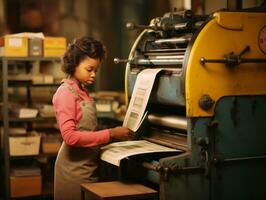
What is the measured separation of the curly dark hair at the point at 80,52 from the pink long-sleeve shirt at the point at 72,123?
0.48 ft

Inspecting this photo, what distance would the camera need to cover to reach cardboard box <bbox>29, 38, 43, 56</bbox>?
5.31m

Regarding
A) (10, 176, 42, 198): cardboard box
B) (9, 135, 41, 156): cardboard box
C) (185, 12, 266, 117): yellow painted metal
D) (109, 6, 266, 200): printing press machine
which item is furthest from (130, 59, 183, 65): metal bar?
(10, 176, 42, 198): cardboard box

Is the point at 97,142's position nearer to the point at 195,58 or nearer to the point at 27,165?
the point at 195,58

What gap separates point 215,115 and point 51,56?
2.87 meters

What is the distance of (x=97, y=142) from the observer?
3.02m

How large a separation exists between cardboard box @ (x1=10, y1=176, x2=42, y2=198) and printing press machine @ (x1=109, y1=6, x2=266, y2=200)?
2444 mm

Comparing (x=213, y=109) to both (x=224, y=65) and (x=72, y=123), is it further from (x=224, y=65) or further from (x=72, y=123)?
(x=72, y=123)

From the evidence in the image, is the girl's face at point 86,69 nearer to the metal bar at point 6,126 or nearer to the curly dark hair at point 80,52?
the curly dark hair at point 80,52

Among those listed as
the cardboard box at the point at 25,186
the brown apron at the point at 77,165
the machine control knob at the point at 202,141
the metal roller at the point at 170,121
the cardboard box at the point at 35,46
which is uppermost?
the cardboard box at the point at 35,46

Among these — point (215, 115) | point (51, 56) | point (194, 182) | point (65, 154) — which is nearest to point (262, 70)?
point (215, 115)

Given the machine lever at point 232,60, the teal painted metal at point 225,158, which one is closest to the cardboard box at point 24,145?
the teal painted metal at point 225,158

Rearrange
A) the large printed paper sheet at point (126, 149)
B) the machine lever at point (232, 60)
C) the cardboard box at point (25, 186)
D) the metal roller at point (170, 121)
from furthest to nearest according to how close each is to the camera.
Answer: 1. the cardboard box at point (25, 186)
2. the metal roller at point (170, 121)
3. the large printed paper sheet at point (126, 149)
4. the machine lever at point (232, 60)

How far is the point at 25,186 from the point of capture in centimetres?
535

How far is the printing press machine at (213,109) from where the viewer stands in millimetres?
2805
